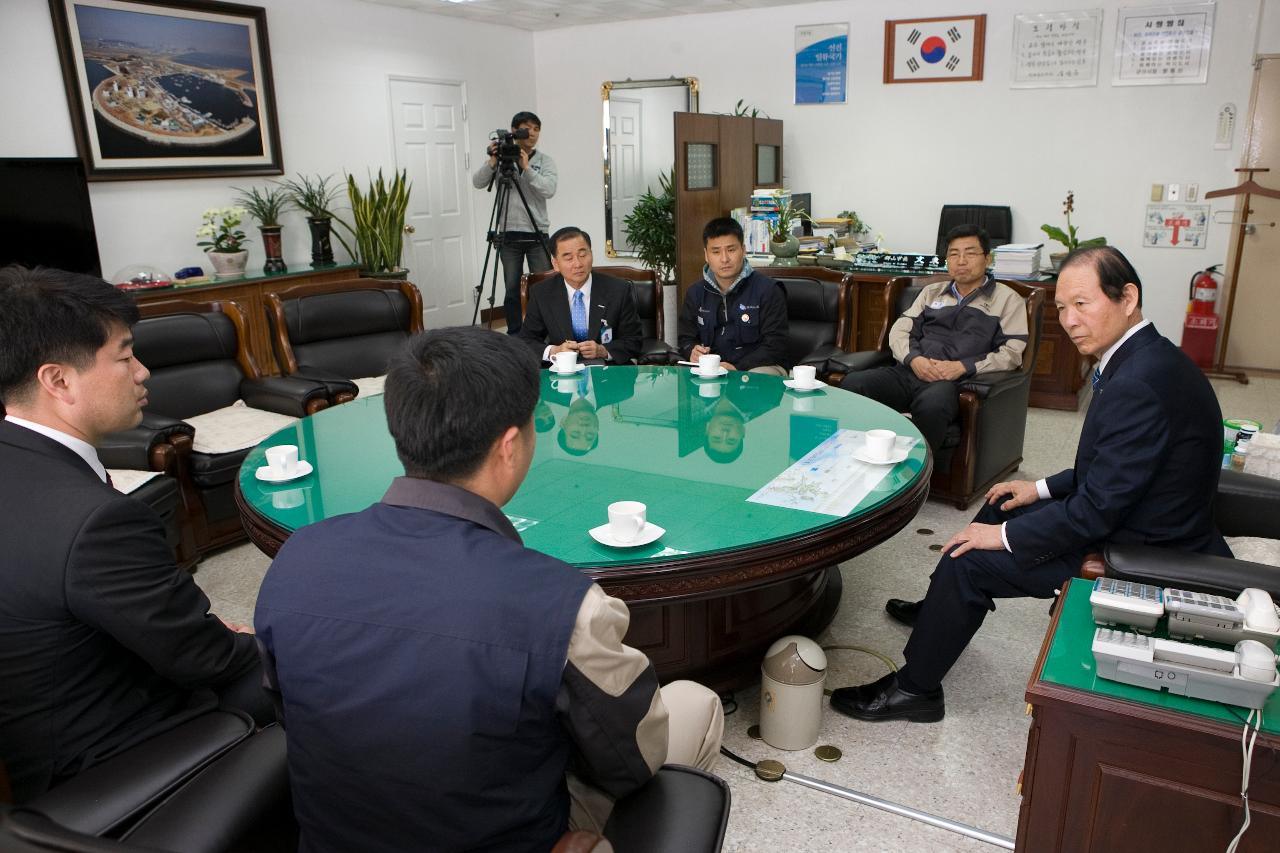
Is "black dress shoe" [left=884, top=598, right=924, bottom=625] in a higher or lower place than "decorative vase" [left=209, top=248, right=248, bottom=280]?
lower

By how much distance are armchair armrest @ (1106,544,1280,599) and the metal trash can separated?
2.21 feet

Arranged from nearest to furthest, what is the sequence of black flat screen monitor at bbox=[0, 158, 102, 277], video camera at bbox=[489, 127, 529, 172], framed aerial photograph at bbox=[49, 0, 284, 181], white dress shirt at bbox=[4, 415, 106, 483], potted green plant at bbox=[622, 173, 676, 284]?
white dress shirt at bbox=[4, 415, 106, 483] < black flat screen monitor at bbox=[0, 158, 102, 277] < framed aerial photograph at bbox=[49, 0, 284, 181] < video camera at bbox=[489, 127, 529, 172] < potted green plant at bbox=[622, 173, 676, 284]

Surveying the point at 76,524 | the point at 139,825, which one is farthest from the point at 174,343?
the point at 139,825

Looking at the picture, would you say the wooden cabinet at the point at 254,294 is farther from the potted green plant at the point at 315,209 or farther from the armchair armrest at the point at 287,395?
the armchair armrest at the point at 287,395

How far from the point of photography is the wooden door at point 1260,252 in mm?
5375

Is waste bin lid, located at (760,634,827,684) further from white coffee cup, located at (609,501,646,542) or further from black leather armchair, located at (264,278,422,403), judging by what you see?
black leather armchair, located at (264,278,422,403)

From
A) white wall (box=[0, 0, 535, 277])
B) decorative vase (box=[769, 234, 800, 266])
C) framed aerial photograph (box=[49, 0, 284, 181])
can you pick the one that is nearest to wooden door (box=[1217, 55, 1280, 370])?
decorative vase (box=[769, 234, 800, 266])

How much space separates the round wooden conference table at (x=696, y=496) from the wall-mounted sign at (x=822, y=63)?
451cm

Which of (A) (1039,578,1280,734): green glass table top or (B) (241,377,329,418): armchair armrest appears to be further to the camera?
(B) (241,377,329,418): armchair armrest

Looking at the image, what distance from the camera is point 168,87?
209 inches

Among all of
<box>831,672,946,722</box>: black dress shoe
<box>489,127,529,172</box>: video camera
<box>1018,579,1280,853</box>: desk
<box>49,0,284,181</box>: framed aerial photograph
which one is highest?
<box>49,0,284,181</box>: framed aerial photograph

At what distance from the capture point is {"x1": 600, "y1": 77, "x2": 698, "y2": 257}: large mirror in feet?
24.6

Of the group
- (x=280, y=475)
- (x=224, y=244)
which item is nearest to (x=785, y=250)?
(x=224, y=244)

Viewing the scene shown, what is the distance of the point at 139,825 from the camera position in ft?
3.85
